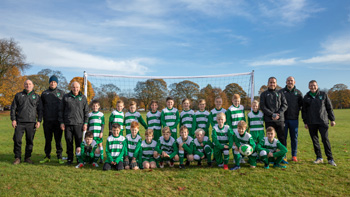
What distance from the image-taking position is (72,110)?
5.63 meters

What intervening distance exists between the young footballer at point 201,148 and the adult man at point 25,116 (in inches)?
158

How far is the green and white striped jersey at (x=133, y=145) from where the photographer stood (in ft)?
17.6

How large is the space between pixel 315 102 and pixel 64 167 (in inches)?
251

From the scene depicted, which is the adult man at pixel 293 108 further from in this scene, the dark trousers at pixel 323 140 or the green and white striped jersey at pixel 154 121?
the green and white striped jersey at pixel 154 121

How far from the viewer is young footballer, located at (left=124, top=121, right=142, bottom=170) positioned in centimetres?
527

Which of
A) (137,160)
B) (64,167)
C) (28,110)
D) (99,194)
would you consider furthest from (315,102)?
(28,110)

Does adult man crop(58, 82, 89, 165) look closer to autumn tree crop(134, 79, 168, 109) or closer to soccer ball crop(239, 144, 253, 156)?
soccer ball crop(239, 144, 253, 156)

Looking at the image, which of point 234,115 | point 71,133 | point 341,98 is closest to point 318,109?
point 234,115

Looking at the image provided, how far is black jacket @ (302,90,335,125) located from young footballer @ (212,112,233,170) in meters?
2.14

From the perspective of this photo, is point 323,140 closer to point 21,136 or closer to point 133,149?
point 133,149

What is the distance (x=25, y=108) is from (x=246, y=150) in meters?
5.58

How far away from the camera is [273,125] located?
5.62 m

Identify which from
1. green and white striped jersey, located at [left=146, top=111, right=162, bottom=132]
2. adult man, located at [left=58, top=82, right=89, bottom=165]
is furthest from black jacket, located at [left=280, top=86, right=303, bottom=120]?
adult man, located at [left=58, top=82, right=89, bottom=165]

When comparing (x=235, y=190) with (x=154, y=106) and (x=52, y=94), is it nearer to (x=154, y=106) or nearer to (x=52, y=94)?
(x=154, y=106)
